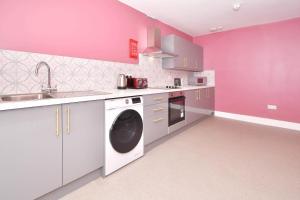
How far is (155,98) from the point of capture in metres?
2.30

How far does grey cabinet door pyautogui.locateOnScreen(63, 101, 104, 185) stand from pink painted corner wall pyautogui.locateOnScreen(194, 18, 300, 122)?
3.73 m

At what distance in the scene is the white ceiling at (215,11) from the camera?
2.70 m

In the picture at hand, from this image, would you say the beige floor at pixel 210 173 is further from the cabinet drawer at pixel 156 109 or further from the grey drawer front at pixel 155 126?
the cabinet drawer at pixel 156 109

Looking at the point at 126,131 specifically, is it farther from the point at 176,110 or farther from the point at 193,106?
the point at 193,106

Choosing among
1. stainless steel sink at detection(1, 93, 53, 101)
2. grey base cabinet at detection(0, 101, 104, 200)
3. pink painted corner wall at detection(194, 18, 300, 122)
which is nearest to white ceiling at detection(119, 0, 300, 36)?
pink painted corner wall at detection(194, 18, 300, 122)

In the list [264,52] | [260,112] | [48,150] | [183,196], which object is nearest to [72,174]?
[48,150]

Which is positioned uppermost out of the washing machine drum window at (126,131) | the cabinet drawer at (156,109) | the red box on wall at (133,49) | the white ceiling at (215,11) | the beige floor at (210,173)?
the white ceiling at (215,11)

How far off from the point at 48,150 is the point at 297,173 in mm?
2519

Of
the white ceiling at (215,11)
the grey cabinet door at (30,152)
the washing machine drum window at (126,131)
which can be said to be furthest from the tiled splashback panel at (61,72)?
the white ceiling at (215,11)

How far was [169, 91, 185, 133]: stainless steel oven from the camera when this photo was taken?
106 inches

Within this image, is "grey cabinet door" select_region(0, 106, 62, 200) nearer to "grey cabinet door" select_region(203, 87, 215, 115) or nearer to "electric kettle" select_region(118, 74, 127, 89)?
"electric kettle" select_region(118, 74, 127, 89)

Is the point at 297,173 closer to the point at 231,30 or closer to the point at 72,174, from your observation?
the point at 72,174

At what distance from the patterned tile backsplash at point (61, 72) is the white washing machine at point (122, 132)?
0.70 metres

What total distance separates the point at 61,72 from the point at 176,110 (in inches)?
73.5
